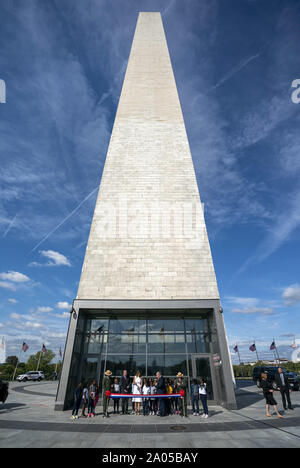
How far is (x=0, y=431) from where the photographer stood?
7.48 meters

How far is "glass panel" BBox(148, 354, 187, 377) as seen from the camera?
13117mm

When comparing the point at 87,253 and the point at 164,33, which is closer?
the point at 87,253

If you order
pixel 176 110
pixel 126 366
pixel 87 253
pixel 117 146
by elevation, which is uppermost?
pixel 176 110

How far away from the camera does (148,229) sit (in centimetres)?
1653

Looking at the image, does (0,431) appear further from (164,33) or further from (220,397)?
(164,33)

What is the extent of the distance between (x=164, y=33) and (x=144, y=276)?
106 ft

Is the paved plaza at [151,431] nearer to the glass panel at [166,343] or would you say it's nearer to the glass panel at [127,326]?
the glass panel at [166,343]

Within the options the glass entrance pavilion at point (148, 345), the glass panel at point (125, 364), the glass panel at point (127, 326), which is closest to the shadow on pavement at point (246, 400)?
the glass entrance pavilion at point (148, 345)

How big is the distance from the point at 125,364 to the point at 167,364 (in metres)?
2.36

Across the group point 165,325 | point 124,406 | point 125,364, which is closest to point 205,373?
point 165,325
